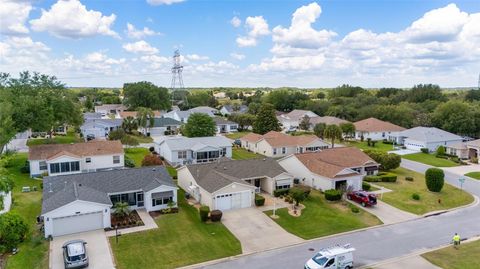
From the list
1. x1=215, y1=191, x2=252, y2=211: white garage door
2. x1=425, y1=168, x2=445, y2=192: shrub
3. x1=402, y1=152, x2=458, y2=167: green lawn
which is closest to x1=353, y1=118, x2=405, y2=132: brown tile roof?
x1=402, y1=152, x2=458, y2=167: green lawn

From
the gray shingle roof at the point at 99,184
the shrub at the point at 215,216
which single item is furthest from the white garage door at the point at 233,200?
the gray shingle roof at the point at 99,184

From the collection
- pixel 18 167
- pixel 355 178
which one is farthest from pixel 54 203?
pixel 355 178

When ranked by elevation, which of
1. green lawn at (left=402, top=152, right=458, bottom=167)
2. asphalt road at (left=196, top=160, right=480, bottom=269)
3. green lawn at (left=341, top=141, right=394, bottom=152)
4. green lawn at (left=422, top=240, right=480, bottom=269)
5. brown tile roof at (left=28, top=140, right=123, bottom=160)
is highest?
brown tile roof at (left=28, top=140, right=123, bottom=160)

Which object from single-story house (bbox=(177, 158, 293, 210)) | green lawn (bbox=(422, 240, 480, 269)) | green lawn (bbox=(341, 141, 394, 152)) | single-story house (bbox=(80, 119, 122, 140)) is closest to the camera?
green lawn (bbox=(422, 240, 480, 269))

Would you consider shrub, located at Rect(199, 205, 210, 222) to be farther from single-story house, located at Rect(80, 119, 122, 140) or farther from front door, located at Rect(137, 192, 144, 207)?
single-story house, located at Rect(80, 119, 122, 140)

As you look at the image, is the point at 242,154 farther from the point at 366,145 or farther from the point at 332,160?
the point at 366,145

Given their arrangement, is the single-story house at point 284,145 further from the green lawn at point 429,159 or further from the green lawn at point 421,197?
the green lawn at point 421,197

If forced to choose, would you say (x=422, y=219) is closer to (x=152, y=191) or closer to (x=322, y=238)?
(x=322, y=238)
